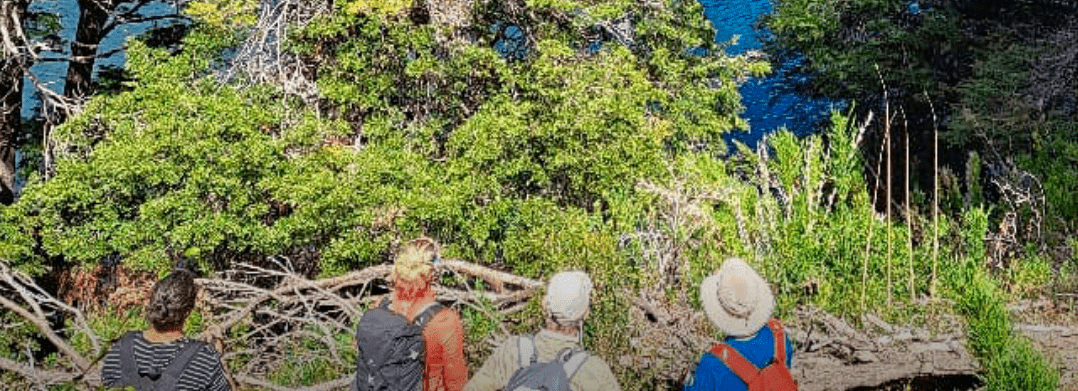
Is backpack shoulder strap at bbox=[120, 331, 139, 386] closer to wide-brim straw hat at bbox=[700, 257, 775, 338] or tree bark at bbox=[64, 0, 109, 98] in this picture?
wide-brim straw hat at bbox=[700, 257, 775, 338]

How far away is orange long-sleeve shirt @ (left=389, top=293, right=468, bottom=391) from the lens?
12.6 ft

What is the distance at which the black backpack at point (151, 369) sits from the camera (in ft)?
10.9

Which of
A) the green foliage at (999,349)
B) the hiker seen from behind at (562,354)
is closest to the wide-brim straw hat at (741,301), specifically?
the hiker seen from behind at (562,354)

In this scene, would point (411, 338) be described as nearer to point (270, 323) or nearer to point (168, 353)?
point (168, 353)

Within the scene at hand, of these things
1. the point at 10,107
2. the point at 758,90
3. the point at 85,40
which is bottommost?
the point at 758,90

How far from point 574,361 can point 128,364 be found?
5.33 ft

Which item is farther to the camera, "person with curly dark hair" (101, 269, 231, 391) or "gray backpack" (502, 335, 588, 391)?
"person with curly dark hair" (101, 269, 231, 391)

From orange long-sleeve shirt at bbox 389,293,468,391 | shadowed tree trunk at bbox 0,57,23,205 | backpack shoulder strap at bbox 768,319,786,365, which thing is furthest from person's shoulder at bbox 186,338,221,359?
shadowed tree trunk at bbox 0,57,23,205

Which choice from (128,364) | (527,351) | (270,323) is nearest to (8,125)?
(270,323)

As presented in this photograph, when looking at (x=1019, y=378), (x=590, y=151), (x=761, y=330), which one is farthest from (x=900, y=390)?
(x=590, y=151)

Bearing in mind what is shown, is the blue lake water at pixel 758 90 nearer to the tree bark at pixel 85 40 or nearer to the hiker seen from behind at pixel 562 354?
the tree bark at pixel 85 40

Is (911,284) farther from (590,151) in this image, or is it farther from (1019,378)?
(590,151)

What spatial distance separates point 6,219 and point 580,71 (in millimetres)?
6766

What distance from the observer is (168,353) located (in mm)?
3359
